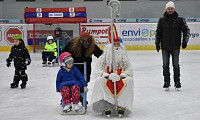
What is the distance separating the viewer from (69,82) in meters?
5.17

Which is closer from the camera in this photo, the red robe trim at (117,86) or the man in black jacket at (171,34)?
the red robe trim at (117,86)

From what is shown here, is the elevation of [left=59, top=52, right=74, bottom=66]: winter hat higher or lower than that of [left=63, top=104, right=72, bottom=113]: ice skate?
higher

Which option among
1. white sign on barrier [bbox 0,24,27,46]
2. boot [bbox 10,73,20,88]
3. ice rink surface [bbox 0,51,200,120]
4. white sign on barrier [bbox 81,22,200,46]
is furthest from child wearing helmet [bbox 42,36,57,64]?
white sign on barrier [bbox 0,24,27,46]

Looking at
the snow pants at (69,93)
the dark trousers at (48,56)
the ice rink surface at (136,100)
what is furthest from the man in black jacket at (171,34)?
the dark trousers at (48,56)

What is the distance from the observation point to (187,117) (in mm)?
5070

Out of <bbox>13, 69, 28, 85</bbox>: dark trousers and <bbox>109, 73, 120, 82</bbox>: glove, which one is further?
<bbox>13, 69, 28, 85</bbox>: dark trousers

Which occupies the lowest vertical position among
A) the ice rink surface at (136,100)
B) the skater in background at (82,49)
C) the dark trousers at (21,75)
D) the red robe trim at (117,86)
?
the ice rink surface at (136,100)

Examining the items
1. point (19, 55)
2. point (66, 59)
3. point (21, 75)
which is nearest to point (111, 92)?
point (66, 59)

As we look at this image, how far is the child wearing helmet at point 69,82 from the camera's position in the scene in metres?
5.12

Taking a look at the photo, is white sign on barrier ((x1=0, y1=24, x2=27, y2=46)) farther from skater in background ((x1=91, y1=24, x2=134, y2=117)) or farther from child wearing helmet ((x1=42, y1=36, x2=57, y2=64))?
skater in background ((x1=91, y1=24, x2=134, y2=117))

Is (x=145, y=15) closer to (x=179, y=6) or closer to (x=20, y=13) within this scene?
(x=179, y=6)

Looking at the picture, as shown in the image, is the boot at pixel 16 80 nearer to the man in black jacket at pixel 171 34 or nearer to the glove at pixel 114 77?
the man in black jacket at pixel 171 34

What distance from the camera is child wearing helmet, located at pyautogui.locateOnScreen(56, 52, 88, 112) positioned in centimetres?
512

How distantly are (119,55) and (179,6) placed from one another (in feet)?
65.6
